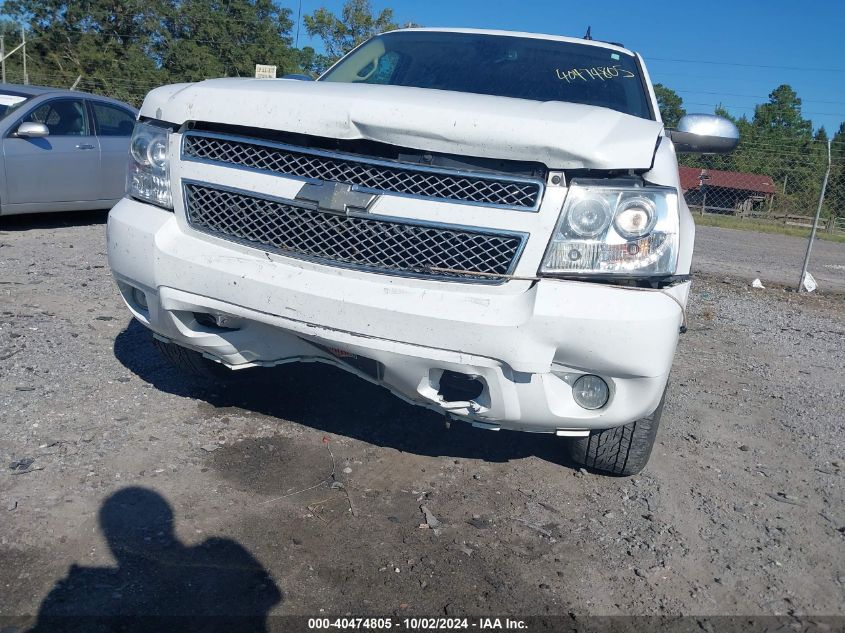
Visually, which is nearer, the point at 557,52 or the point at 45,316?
the point at 557,52

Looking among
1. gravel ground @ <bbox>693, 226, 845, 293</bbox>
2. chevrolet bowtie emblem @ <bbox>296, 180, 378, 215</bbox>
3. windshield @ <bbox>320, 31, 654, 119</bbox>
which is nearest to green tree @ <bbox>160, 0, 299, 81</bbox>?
gravel ground @ <bbox>693, 226, 845, 293</bbox>

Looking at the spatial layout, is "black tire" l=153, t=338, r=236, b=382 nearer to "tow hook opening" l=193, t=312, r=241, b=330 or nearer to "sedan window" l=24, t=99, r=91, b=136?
"tow hook opening" l=193, t=312, r=241, b=330

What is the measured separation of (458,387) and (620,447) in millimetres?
857

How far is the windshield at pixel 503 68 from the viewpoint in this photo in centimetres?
404

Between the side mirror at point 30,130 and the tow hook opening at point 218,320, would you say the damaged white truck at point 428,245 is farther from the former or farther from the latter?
the side mirror at point 30,130

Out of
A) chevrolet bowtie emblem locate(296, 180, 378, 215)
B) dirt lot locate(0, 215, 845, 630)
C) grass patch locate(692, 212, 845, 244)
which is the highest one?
chevrolet bowtie emblem locate(296, 180, 378, 215)

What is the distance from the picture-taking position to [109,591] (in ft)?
7.99

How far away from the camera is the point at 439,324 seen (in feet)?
8.94

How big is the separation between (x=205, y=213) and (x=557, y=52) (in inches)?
90.6

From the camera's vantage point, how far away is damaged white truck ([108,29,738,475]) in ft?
8.84

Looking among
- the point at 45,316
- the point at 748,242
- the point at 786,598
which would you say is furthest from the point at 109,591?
the point at 748,242

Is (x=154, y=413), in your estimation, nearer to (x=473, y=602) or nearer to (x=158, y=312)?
(x=158, y=312)

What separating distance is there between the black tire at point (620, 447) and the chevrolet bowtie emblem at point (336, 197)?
1301 millimetres

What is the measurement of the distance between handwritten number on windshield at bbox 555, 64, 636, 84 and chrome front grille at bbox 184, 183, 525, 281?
5.87ft
